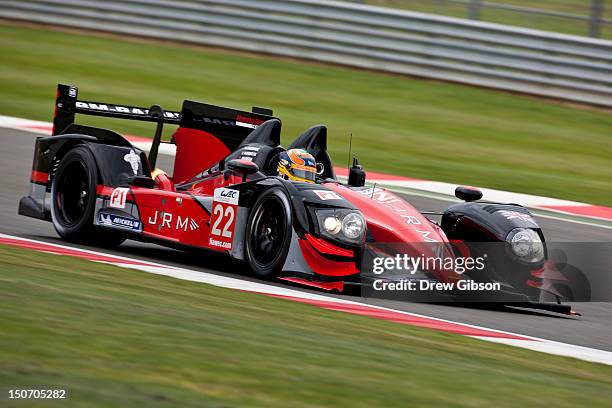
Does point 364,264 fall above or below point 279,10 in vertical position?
below

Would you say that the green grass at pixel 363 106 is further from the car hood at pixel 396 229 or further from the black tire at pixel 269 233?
the black tire at pixel 269 233

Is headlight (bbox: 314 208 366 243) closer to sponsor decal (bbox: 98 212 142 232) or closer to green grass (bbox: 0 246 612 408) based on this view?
green grass (bbox: 0 246 612 408)

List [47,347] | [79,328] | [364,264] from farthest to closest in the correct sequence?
[364,264] < [79,328] < [47,347]

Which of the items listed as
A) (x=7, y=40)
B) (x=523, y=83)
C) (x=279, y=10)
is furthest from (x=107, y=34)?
(x=523, y=83)

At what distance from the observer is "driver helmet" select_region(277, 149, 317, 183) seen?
8750 mm

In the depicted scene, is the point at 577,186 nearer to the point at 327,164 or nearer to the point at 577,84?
the point at 577,84

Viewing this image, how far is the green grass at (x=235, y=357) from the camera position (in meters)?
4.62

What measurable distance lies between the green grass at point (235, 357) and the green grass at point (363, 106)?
8.49 metres

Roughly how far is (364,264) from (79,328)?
2.94 metres

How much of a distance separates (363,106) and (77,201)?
10.4m

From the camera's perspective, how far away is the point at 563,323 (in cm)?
806

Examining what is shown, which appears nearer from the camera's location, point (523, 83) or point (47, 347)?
point (47, 347)

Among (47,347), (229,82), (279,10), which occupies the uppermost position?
(279,10)

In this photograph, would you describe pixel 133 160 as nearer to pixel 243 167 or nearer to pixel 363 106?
pixel 243 167
